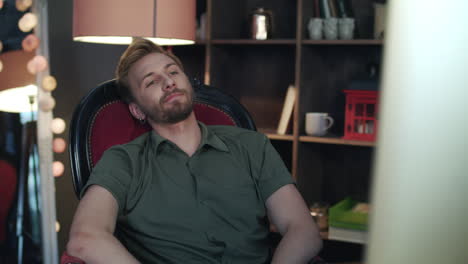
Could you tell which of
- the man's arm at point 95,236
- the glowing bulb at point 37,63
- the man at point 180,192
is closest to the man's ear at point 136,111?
the man at point 180,192

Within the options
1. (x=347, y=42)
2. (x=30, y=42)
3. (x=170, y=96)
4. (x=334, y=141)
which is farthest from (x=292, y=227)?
(x=30, y=42)

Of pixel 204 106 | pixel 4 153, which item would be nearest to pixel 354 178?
pixel 204 106

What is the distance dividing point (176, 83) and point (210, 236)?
51cm

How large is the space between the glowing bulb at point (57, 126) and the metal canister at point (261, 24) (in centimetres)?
104

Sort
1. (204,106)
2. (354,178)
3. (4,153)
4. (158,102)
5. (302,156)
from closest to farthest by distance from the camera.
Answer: (158,102) < (204,106) < (4,153) < (302,156) < (354,178)

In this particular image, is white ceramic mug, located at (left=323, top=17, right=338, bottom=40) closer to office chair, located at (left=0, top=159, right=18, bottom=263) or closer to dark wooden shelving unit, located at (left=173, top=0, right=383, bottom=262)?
dark wooden shelving unit, located at (left=173, top=0, right=383, bottom=262)

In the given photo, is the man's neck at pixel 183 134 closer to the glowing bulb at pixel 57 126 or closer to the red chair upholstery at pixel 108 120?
the red chair upholstery at pixel 108 120

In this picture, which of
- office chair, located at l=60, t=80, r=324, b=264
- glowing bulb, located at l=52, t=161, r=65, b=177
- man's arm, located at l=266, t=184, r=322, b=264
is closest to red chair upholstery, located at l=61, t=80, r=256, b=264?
office chair, located at l=60, t=80, r=324, b=264

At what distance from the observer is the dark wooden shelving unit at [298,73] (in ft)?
8.30

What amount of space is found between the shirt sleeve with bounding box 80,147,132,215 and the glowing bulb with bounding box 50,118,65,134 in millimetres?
908

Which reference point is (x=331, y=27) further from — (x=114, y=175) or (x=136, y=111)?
(x=114, y=175)

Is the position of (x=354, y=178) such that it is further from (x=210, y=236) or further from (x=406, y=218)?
(x=406, y=218)

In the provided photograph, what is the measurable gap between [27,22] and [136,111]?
28.3 inches

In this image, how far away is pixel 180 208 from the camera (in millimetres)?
1468
